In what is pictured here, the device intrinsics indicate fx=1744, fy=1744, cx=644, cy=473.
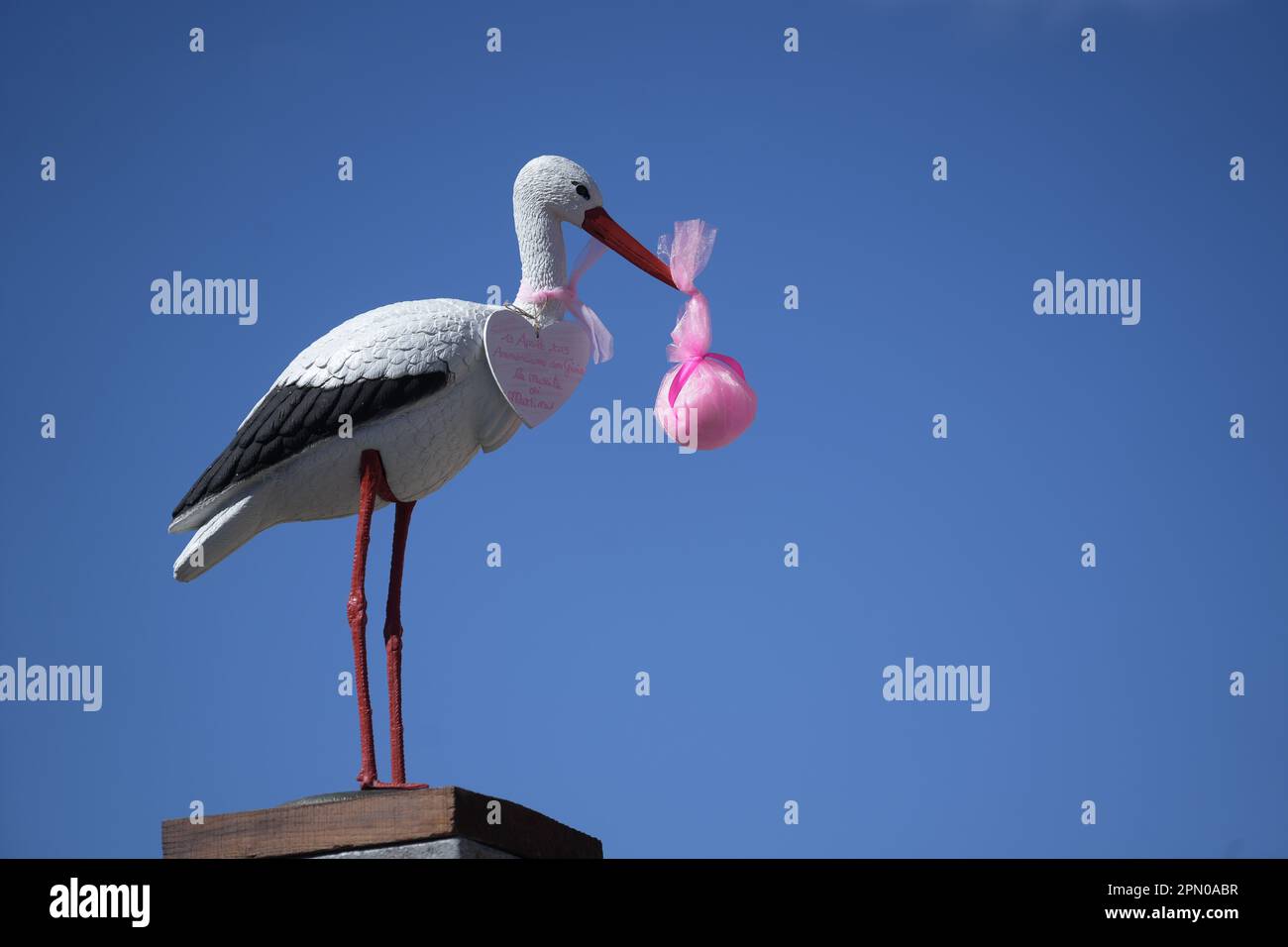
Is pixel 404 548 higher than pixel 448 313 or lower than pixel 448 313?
lower

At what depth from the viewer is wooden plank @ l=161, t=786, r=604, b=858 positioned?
6.40 metres

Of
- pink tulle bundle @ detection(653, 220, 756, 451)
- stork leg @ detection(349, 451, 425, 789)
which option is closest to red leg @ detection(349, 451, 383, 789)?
stork leg @ detection(349, 451, 425, 789)

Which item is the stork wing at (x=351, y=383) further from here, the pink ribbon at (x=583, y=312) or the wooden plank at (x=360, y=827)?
the wooden plank at (x=360, y=827)

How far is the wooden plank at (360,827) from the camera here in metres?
6.40

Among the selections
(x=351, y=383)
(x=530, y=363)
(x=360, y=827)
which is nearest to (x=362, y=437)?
(x=351, y=383)

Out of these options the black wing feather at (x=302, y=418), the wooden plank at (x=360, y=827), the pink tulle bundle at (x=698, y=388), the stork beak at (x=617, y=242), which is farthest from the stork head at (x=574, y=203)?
the wooden plank at (x=360, y=827)

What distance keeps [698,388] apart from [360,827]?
88.1 inches

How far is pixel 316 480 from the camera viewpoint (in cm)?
745

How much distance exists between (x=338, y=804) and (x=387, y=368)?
6.09 feet

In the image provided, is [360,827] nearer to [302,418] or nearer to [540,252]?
[302,418]

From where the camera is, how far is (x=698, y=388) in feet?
23.8

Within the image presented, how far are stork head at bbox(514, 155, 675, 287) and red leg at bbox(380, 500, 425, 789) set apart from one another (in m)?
1.48
